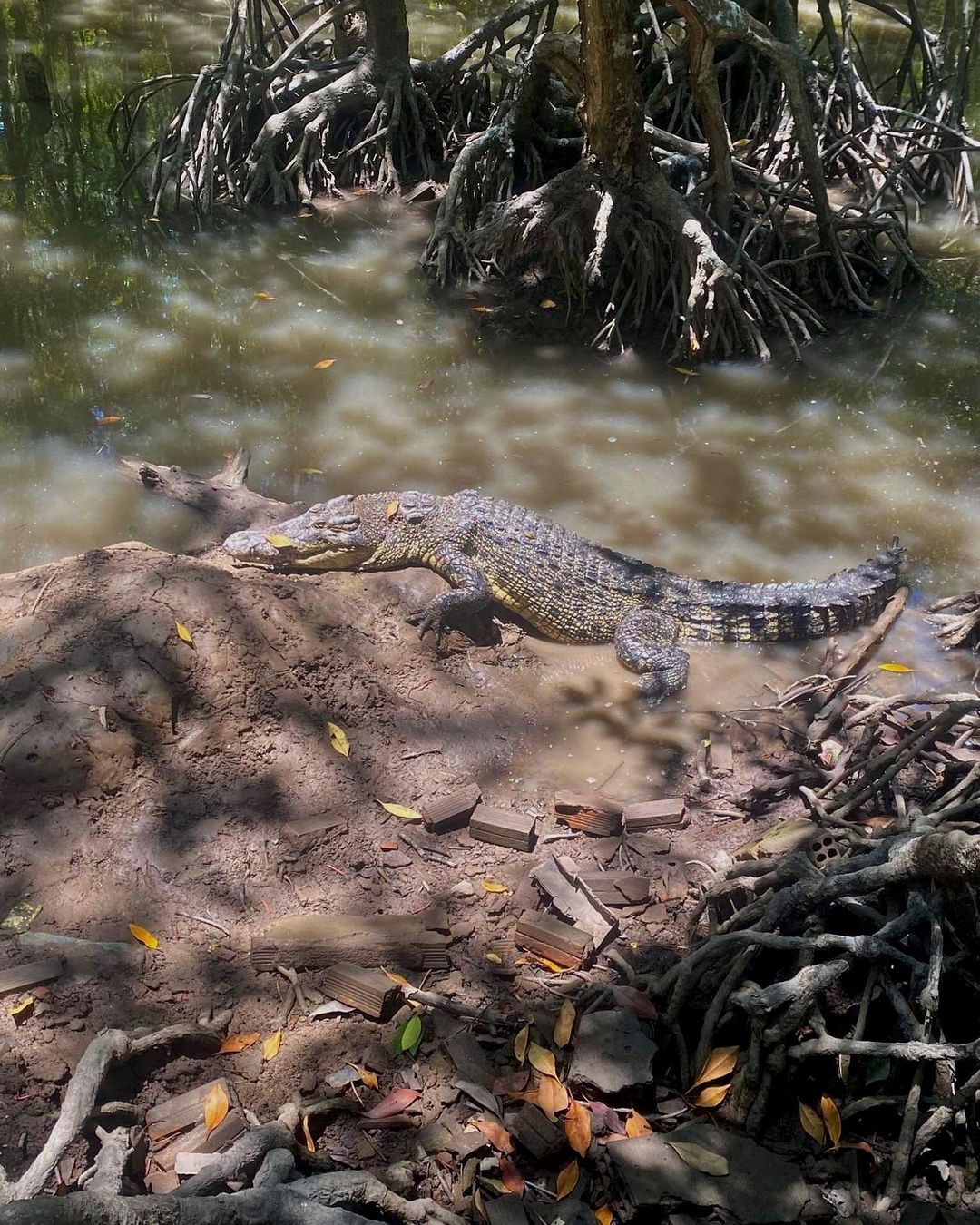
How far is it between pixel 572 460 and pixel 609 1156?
462 cm

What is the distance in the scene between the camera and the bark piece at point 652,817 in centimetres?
380

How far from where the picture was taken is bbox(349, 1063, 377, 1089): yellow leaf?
8.90 ft

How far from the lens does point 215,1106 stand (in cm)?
256

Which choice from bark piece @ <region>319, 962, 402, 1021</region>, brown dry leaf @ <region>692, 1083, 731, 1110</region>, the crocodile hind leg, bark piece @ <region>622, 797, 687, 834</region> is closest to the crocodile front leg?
the crocodile hind leg

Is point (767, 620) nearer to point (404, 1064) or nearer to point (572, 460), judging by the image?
point (572, 460)

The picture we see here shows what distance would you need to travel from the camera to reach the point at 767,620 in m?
5.11

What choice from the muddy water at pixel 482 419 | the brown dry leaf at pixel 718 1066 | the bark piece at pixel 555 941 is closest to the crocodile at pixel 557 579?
the muddy water at pixel 482 419

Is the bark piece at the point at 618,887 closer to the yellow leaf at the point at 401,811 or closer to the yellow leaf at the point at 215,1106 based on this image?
the yellow leaf at the point at 401,811

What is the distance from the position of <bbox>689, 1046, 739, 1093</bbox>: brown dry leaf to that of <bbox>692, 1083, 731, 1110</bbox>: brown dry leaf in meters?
0.02

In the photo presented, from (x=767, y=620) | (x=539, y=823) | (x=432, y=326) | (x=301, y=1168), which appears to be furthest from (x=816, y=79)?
(x=301, y=1168)

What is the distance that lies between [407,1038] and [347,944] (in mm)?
383

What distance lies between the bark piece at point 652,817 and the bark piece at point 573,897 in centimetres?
33

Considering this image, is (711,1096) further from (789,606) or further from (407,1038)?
(789,606)

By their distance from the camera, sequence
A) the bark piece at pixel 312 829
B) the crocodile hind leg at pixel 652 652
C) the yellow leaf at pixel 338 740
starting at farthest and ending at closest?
the crocodile hind leg at pixel 652 652
the yellow leaf at pixel 338 740
the bark piece at pixel 312 829
